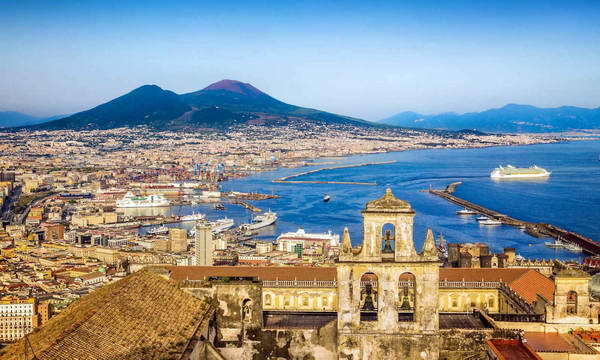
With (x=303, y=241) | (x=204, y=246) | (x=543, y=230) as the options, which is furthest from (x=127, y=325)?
(x=543, y=230)

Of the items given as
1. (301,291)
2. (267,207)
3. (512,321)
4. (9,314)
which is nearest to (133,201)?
(267,207)

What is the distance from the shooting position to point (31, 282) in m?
33.9

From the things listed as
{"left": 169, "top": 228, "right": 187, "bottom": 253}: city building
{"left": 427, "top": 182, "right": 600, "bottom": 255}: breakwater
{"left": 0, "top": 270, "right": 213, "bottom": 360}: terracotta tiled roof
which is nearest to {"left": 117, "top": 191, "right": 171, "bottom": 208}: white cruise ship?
{"left": 427, "top": 182, "right": 600, "bottom": 255}: breakwater

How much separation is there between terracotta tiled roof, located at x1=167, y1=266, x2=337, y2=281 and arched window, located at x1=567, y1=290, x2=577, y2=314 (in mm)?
6829

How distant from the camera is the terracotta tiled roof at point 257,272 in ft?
58.9

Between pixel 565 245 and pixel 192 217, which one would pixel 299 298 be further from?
pixel 192 217

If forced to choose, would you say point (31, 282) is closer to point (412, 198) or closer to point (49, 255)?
point (49, 255)

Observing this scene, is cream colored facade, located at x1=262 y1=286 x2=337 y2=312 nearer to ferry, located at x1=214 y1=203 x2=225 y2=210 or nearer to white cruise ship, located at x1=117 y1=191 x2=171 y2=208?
ferry, located at x1=214 y1=203 x2=225 y2=210

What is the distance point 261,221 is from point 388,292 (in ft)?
151

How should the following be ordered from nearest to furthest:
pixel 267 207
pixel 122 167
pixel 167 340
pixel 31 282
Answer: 1. pixel 167 340
2. pixel 31 282
3. pixel 267 207
4. pixel 122 167

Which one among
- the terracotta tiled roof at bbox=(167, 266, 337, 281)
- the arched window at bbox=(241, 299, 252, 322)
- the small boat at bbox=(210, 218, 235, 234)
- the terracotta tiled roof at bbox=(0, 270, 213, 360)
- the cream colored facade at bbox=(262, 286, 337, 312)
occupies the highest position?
the terracotta tiled roof at bbox=(0, 270, 213, 360)

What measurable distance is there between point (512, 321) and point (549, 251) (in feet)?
97.7

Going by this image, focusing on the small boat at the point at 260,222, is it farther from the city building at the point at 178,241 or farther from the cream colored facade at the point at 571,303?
the cream colored facade at the point at 571,303

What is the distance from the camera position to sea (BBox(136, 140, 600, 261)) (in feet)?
153
